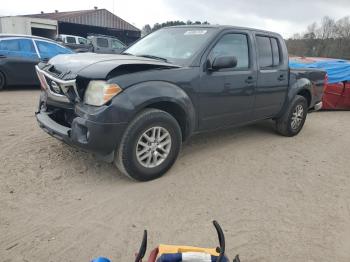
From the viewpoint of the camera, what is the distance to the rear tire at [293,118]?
584 centimetres

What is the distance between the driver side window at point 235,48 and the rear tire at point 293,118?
5.22 feet

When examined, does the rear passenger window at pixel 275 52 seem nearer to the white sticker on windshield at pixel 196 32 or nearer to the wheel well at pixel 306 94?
the wheel well at pixel 306 94

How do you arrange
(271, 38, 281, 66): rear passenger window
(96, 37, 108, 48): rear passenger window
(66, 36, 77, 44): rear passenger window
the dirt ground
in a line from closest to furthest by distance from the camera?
the dirt ground < (271, 38, 281, 66): rear passenger window < (96, 37, 108, 48): rear passenger window < (66, 36, 77, 44): rear passenger window

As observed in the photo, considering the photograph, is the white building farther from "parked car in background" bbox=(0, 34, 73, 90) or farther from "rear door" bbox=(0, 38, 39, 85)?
"rear door" bbox=(0, 38, 39, 85)

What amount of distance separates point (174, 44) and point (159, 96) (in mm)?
1205

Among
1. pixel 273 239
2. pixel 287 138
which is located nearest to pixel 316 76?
pixel 287 138

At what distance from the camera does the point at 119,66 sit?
3334 mm

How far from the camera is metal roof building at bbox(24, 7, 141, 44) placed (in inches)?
1228

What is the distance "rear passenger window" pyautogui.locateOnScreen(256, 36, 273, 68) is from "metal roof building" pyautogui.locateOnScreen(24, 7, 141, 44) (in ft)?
94.4

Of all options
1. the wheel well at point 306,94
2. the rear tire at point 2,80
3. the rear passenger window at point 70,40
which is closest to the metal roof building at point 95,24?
the rear passenger window at point 70,40

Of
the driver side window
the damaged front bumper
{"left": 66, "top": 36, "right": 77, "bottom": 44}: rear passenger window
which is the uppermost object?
the driver side window

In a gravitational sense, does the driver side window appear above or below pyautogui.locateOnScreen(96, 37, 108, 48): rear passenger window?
above

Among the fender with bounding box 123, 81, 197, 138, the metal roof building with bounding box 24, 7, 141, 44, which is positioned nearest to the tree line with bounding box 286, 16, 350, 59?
the metal roof building with bounding box 24, 7, 141, 44

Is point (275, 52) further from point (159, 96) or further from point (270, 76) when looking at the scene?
point (159, 96)
